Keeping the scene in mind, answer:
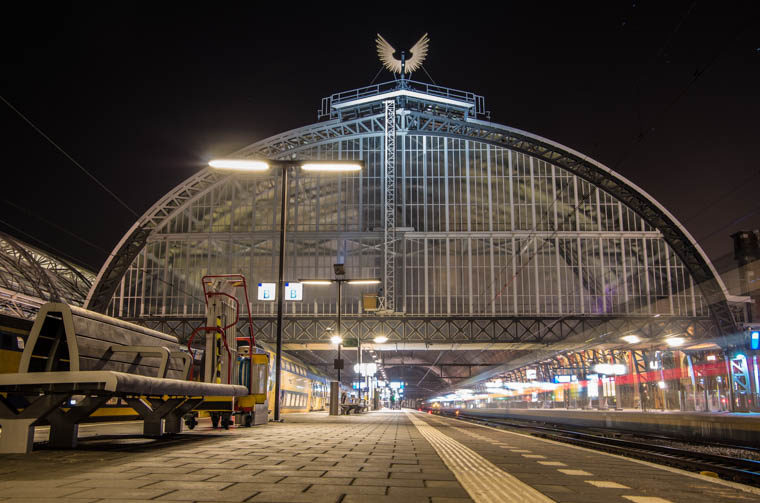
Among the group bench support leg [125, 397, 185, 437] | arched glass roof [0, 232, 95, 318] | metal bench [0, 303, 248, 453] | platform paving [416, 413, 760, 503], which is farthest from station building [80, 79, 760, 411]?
metal bench [0, 303, 248, 453]

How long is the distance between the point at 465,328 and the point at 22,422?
131ft

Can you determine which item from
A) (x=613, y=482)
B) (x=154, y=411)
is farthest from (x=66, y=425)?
(x=613, y=482)

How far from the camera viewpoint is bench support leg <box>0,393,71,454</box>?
7262mm

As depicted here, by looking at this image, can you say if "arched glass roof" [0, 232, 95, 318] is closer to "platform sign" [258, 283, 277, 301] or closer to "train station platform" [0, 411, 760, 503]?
"platform sign" [258, 283, 277, 301]

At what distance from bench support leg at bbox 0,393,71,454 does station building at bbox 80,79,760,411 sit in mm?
35800

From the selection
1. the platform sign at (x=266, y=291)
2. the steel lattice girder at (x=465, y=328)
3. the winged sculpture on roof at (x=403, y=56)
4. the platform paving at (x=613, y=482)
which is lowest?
the platform paving at (x=613, y=482)

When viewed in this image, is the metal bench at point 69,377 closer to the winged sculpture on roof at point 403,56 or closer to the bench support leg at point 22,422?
the bench support leg at point 22,422

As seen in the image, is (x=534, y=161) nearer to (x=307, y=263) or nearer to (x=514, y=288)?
(x=514, y=288)

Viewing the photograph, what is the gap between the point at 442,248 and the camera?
4762 centimetres

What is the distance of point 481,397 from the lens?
3162 inches

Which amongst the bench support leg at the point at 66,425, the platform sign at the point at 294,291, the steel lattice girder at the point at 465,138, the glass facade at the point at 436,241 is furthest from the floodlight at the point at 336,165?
the steel lattice girder at the point at 465,138

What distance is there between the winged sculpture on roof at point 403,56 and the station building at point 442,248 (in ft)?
6.63

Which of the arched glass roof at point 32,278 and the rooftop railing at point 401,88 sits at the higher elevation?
the rooftop railing at point 401,88

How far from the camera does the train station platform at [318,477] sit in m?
4.83
